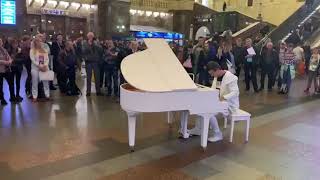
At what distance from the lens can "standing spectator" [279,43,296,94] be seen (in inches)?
373

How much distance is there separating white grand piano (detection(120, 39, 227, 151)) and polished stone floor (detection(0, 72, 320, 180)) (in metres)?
0.42

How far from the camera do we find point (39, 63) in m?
7.27

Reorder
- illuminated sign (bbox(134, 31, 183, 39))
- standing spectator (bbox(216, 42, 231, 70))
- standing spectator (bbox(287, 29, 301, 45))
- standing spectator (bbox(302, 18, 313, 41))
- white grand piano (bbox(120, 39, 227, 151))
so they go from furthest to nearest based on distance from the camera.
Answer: illuminated sign (bbox(134, 31, 183, 39)) < standing spectator (bbox(302, 18, 313, 41)) < standing spectator (bbox(287, 29, 301, 45)) < standing spectator (bbox(216, 42, 231, 70)) < white grand piano (bbox(120, 39, 227, 151))

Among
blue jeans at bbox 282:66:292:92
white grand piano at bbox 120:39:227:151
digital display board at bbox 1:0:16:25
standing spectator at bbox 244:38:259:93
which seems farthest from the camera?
digital display board at bbox 1:0:16:25

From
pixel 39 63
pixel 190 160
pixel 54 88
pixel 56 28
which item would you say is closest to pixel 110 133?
pixel 190 160

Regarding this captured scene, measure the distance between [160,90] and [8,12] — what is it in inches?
435

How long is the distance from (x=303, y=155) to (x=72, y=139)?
3.20m

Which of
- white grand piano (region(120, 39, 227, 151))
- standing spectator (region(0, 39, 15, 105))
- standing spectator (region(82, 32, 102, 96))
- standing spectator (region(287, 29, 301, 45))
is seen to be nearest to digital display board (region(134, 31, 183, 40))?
standing spectator (region(287, 29, 301, 45))

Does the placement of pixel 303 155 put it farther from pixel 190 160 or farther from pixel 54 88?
pixel 54 88

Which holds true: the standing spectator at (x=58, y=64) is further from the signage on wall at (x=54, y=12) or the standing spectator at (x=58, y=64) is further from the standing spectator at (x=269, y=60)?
the signage on wall at (x=54, y=12)

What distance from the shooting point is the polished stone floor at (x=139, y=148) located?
4.01m

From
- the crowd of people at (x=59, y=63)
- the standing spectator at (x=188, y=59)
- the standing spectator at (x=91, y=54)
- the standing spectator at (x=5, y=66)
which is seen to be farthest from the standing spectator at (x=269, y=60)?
the standing spectator at (x=5, y=66)

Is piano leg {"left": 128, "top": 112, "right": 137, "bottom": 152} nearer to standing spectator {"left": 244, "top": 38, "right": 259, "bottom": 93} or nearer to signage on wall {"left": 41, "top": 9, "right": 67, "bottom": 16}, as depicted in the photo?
standing spectator {"left": 244, "top": 38, "right": 259, "bottom": 93}

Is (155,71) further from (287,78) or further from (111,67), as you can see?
(287,78)
